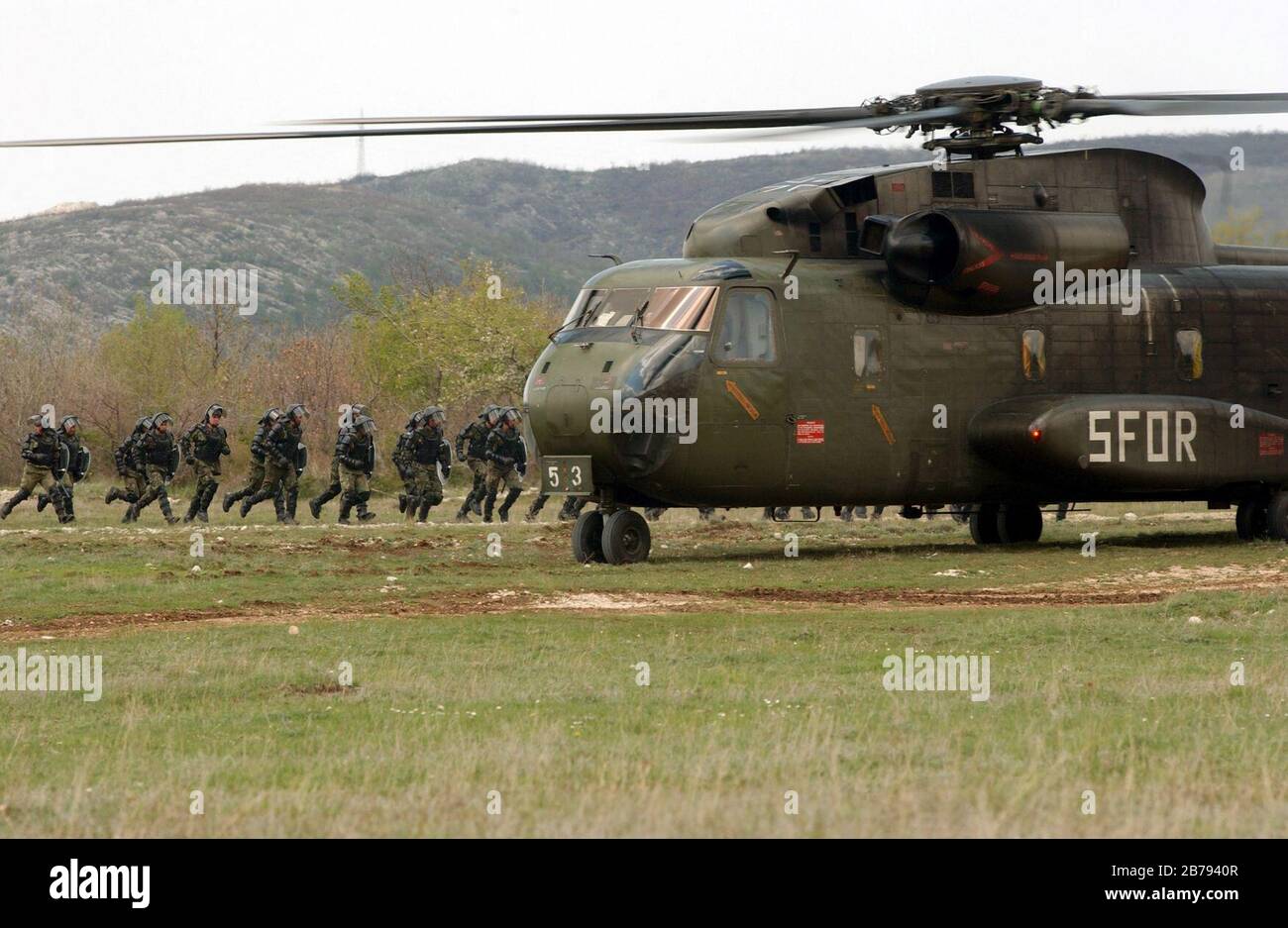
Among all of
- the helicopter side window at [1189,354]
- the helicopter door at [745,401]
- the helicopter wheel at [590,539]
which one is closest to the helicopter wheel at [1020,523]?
the helicopter side window at [1189,354]

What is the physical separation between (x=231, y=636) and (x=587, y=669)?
3404mm

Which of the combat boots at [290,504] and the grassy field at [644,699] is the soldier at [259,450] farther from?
the grassy field at [644,699]

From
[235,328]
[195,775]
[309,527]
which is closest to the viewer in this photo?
[195,775]

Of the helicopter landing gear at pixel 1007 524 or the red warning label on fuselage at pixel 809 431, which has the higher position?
the red warning label on fuselage at pixel 809 431

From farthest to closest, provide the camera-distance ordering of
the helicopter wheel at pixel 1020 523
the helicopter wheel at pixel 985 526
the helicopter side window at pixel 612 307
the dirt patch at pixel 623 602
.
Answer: the helicopter wheel at pixel 985 526
the helicopter wheel at pixel 1020 523
the helicopter side window at pixel 612 307
the dirt patch at pixel 623 602

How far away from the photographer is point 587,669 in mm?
12586

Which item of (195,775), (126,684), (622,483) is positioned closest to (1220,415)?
(622,483)

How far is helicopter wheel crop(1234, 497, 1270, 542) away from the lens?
2366 cm

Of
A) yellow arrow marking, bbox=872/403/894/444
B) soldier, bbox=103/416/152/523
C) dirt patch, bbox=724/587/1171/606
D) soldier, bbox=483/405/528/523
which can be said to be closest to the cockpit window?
yellow arrow marking, bbox=872/403/894/444

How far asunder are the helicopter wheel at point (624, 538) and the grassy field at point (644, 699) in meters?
0.36

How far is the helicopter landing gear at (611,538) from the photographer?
20.9 m

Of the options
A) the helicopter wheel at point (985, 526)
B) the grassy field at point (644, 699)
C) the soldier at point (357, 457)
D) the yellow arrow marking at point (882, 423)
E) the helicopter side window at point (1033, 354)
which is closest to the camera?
the grassy field at point (644, 699)

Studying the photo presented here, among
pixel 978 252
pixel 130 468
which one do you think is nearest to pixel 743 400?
pixel 978 252

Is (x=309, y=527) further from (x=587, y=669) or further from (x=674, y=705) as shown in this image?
(x=674, y=705)
